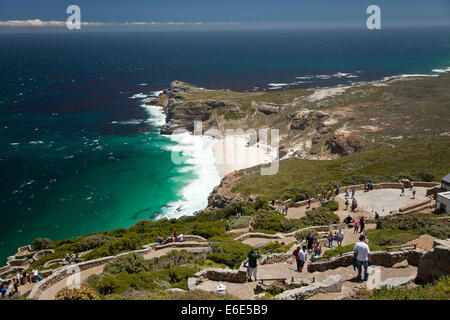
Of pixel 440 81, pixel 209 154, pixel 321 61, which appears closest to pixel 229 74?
pixel 321 61

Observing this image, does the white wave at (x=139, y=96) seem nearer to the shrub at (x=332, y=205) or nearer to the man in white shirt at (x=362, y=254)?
the shrub at (x=332, y=205)

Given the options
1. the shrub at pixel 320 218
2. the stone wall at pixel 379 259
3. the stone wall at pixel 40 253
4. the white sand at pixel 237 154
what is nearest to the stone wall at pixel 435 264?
the stone wall at pixel 379 259

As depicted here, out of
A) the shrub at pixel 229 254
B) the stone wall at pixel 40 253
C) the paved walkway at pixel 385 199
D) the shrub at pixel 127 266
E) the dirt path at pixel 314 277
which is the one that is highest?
the dirt path at pixel 314 277

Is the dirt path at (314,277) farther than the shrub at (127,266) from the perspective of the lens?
No

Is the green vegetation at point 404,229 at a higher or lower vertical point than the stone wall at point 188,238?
higher

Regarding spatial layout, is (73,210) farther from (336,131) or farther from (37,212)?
(336,131)

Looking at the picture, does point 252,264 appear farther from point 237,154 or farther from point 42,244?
point 237,154
